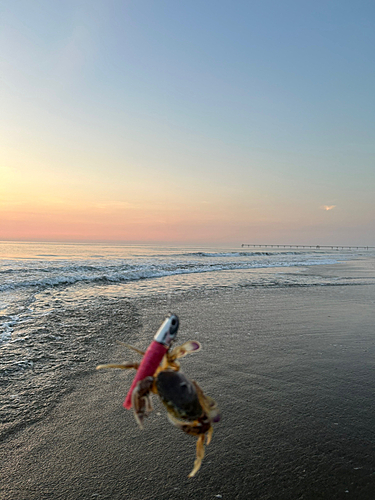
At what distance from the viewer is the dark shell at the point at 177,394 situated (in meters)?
1.06

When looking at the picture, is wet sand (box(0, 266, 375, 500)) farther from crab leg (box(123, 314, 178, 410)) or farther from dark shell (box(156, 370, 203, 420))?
crab leg (box(123, 314, 178, 410))

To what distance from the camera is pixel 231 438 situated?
2.92 meters

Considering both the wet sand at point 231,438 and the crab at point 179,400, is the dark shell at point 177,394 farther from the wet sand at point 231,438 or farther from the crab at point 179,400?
the wet sand at point 231,438

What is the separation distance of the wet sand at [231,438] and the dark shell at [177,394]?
5.55 ft

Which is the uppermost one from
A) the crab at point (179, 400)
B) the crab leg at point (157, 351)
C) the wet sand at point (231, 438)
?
the crab leg at point (157, 351)

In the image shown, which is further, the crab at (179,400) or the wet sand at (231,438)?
the wet sand at (231,438)

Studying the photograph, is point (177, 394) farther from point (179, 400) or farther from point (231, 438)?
point (231, 438)

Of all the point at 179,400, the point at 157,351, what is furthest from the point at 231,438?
the point at 157,351

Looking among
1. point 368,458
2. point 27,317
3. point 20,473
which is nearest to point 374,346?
point 368,458

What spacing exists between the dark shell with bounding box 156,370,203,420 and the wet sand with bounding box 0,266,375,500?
66.6 inches

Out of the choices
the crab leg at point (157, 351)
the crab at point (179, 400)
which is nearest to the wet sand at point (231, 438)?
the crab at point (179, 400)

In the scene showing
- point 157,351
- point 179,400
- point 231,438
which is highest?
point 157,351

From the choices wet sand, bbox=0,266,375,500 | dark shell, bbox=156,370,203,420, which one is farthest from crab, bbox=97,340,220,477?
wet sand, bbox=0,266,375,500

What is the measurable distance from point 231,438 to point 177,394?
7.46 ft
